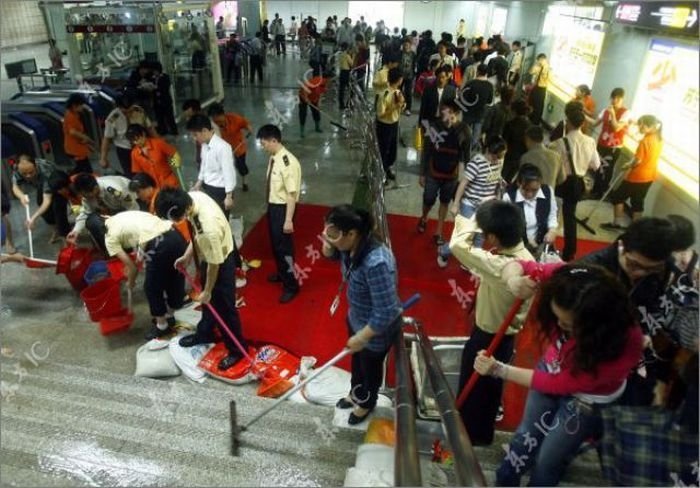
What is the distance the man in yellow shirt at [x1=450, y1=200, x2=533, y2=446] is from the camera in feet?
6.50

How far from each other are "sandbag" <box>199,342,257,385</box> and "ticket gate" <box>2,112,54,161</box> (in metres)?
4.85

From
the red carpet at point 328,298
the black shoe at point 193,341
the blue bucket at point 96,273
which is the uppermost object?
the blue bucket at point 96,273

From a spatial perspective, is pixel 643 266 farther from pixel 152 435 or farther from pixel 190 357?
pixel 190 357

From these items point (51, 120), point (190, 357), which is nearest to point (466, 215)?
point (190, 357)

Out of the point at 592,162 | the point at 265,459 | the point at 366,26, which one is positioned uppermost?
the point at 366,26

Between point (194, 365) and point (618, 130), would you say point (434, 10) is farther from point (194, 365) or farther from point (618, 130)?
point (194, 365)

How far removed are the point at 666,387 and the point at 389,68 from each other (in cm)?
433

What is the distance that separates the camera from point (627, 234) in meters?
1.67

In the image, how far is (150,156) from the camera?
4020 millimetres

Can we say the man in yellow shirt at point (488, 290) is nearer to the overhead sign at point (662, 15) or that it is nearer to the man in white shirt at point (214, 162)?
the overhead sign at point (662, 15)

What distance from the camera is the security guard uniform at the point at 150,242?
9.82 ft

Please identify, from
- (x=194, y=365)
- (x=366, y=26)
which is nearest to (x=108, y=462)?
(x=194, y=365)

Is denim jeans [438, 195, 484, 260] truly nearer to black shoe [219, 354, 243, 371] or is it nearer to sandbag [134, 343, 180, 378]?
black shoe [219, 354, 243, 371]

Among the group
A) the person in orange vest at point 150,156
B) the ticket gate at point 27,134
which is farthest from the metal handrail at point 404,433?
the ticket gate at point 27,134
